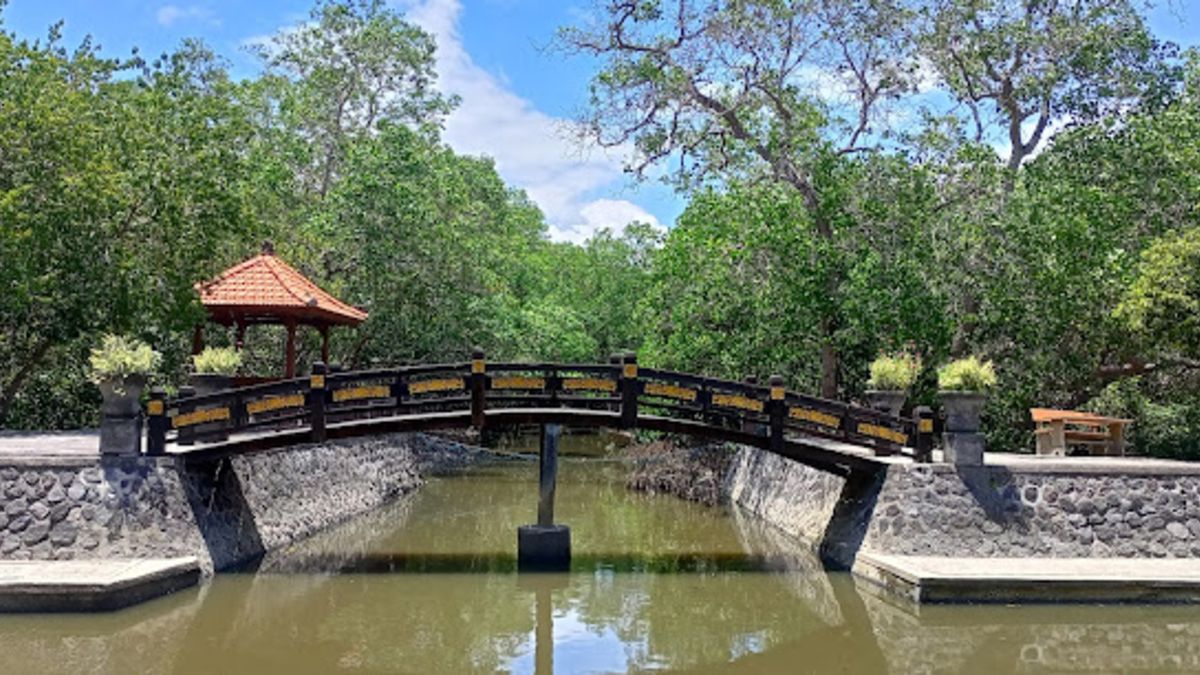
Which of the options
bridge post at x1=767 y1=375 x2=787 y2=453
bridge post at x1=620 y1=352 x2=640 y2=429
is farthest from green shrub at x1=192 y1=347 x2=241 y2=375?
bridge post at x1=767 y1=375 x2=787 y2=453

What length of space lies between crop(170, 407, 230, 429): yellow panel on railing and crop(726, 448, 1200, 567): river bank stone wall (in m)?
8.42

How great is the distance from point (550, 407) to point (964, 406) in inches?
213

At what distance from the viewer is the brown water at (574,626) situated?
8.66 meters

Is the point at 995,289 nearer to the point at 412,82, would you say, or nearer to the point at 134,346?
the point at 134,346

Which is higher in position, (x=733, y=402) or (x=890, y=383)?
(x=890, y=383)

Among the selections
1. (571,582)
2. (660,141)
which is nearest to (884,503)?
(571,582)

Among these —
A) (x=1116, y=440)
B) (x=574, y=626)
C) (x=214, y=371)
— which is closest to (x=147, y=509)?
(x=214, y=371)

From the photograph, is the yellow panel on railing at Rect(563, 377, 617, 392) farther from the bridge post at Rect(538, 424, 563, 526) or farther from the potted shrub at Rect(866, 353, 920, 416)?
the potted shrub at Rect(866, 353, 920, 416)

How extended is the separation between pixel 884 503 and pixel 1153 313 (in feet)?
18.6

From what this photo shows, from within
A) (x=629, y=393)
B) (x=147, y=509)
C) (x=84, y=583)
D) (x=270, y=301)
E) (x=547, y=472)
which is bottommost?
(x=84, y=583)

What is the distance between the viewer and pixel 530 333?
30703mm

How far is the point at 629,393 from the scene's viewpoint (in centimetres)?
1309

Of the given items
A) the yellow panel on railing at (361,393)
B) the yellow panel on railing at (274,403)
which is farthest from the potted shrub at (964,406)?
Answer: the yellow panel on railing at (274,403)

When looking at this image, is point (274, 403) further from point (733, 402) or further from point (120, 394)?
point (733, 402)
